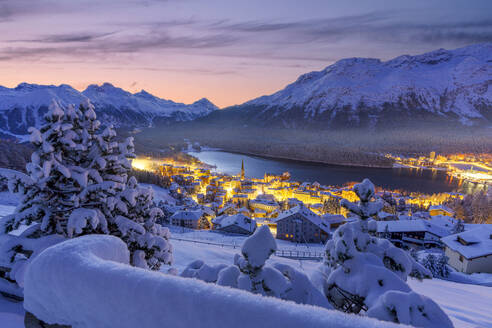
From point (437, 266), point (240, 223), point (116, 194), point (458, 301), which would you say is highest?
point (116, 194)

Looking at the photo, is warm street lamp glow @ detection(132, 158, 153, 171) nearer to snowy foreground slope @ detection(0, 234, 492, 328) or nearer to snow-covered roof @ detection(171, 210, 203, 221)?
snow-covered roof @ detection(171, 210, 203, 221)

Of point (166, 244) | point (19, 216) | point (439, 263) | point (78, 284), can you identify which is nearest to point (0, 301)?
point (19, 216)

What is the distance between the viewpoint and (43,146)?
547cm

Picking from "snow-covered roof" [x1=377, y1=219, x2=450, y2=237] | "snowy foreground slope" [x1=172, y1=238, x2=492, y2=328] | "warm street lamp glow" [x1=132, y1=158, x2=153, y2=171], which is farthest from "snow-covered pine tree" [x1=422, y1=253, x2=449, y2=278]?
"warm street lamp glow" [x1=132, y1=158, x2=153, y2=171]

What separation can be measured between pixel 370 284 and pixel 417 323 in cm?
100

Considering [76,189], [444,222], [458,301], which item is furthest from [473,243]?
[76,189]

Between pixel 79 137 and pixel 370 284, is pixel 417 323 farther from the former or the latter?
pixel 79 137

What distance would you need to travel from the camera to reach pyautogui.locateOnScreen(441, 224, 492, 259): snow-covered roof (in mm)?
24784

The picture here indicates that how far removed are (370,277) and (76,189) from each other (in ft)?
21.1

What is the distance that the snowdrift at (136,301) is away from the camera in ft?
5.11

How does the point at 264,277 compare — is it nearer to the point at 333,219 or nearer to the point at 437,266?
the point at 437,266

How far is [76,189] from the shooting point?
6.04 metres

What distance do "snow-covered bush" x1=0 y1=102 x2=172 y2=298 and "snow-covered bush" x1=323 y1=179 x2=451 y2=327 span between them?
4.69 metres

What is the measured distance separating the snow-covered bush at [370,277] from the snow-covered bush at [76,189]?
185 inches
